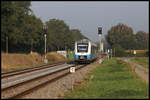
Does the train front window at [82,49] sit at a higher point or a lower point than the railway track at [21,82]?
higher

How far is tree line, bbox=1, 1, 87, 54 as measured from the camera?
56.9 meters

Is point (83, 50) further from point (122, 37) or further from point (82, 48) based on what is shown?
point (122, 37)

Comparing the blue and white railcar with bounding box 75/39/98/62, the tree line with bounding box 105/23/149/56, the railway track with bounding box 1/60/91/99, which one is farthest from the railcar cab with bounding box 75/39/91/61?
the tree line with bounding box 105/23/149/56

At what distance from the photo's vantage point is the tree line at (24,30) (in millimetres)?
56906

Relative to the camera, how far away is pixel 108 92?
12.6 meters

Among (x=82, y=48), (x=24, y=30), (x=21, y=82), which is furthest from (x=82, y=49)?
(x=24, y=30)

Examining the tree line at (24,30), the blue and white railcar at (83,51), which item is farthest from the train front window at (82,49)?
the tree line at (24,30)

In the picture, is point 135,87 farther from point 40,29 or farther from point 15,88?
point 40,29

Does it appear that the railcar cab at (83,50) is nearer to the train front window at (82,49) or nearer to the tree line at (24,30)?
the train front window at (82,49)

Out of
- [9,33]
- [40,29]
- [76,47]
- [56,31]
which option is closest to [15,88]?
[76,47]

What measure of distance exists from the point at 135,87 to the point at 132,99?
342cm

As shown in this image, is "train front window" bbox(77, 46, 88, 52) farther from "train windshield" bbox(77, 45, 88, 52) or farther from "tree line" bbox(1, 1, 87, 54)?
"tree line" bbox(1, 1, 87, 54)

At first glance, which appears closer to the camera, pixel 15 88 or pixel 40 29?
pixel 15 88

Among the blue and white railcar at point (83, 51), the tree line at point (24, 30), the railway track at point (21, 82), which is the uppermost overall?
the tree line at point (24, 30)
